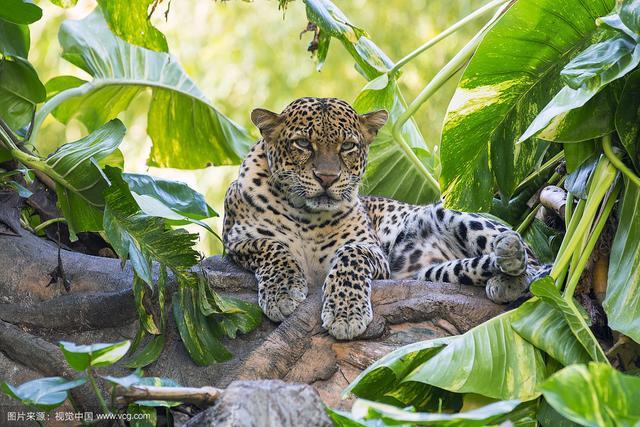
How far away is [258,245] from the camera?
6023 millimetres

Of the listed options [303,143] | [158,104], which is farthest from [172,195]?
[158,104]

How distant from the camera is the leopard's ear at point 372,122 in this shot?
21.4 feet

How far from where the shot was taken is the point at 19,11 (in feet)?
16.3

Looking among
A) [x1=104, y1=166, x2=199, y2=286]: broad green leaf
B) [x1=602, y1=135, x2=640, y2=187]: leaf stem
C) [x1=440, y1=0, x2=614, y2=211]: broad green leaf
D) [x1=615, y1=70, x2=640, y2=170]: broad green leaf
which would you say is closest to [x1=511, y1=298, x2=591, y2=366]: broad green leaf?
[x1=602, y1=135, x2=640, y2=187]: leaf stem

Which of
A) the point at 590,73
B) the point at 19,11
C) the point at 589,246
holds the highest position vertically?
the point at 19,11

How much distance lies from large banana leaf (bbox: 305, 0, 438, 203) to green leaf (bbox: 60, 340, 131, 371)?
313 cm

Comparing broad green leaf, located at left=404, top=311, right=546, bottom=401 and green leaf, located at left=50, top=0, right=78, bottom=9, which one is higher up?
green leaf, located at left=50, top=0, right=78, bottom=9

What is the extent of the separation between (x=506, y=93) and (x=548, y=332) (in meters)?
1.30

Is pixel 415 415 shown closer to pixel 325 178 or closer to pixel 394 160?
pixel 325 178

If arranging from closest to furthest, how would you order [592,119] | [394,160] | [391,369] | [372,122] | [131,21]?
[391,369] → [592,119] → [131,21] → [372,122] → [394,160]

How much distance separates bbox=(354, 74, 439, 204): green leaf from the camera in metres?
7.00

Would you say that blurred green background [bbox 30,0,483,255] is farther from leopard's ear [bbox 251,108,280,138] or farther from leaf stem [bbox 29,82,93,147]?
leopard's ear [bbox 251,108,280,138]

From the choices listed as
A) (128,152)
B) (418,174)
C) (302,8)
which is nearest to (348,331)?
(418,174)

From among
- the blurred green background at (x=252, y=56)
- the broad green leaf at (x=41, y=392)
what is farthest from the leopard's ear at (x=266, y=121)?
the blurred green background at (x=252, y=56)
